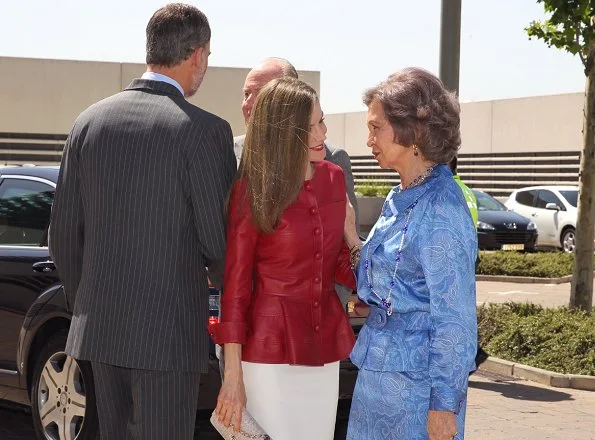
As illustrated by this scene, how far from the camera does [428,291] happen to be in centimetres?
353

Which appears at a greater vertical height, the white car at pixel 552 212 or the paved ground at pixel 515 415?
the white car at pixel 552 212

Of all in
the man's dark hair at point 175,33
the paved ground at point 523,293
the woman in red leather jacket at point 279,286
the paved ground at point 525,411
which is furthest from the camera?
the paved ground at point 523,293

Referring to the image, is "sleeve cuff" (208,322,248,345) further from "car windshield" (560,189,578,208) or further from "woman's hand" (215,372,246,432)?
"car windshield" (560,189,578,208)

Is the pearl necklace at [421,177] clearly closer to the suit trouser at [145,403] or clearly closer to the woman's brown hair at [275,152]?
the woman's brown hair at [275,152]

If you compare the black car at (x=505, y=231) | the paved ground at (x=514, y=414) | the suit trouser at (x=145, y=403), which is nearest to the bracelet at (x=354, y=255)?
the suit trouser at (x=145, y=403)

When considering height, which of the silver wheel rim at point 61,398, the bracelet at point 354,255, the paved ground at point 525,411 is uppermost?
the bracelet at point 354,255

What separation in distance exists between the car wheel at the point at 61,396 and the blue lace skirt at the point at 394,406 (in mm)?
2972

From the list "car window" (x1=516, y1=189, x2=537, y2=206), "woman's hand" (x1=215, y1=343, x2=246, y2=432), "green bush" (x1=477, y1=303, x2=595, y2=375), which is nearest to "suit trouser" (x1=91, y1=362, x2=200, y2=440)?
"woman's hand" (x1=215, y1=343, x2=246, y2=432)

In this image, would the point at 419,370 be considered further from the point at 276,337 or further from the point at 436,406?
the point at 276,337

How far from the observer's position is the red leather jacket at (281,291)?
3799 mm

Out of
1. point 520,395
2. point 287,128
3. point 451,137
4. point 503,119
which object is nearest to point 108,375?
point 287,128

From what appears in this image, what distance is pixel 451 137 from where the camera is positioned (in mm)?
3625

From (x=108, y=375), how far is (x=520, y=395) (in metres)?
6.32

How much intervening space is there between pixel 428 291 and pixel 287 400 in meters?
0.61
